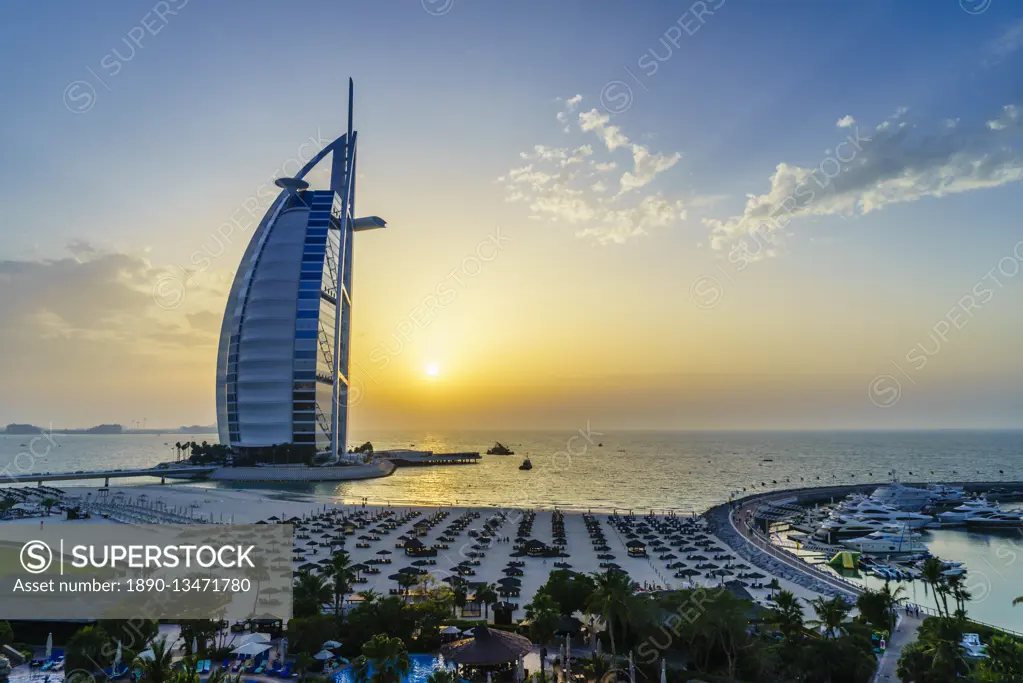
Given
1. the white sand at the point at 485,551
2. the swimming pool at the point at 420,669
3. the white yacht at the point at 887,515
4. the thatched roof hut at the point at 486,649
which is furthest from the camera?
the white yacht at the point at 887,515

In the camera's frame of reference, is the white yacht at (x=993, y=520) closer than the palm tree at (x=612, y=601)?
No

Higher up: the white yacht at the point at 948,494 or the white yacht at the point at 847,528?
the white yacht at the point at 948,494

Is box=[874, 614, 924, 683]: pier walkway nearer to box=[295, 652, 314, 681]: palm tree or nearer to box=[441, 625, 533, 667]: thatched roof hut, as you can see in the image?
box=[441, 625, 533, 667]: thatched roof hut

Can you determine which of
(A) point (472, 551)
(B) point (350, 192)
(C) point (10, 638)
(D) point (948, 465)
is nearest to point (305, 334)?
(B) point (350, 192)

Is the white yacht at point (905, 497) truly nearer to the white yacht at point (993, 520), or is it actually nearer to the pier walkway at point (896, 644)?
the white yacht at point (993, 520)

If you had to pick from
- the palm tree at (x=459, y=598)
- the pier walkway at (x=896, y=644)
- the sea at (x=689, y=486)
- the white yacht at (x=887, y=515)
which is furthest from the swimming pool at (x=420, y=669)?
the white yacht at (x=887, y=515)

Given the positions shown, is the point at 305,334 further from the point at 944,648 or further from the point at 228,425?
the point at 944,648
